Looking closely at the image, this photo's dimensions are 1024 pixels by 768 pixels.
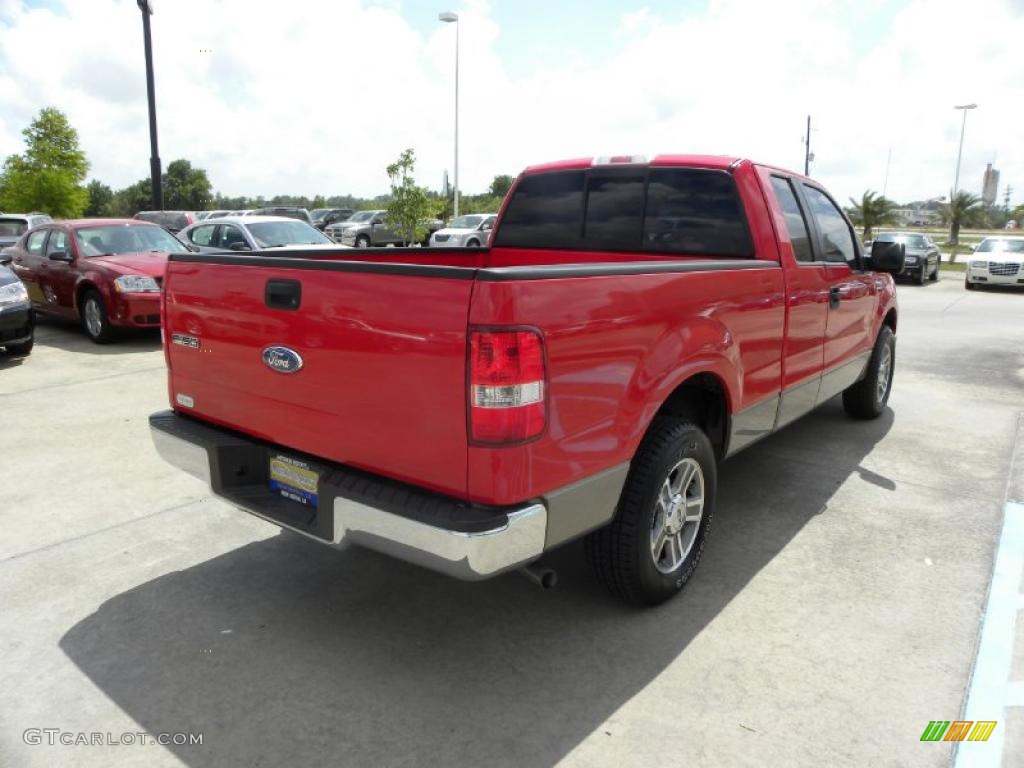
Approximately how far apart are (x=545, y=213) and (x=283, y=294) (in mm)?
2249

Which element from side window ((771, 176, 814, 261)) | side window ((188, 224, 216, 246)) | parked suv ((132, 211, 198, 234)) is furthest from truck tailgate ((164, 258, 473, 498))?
parked suv ((132, 211, 198, 234))

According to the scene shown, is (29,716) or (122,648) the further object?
(122,648)

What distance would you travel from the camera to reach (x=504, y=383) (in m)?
2.37

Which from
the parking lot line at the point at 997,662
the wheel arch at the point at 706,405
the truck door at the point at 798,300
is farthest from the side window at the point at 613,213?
the parking lot line at the point at 997,662

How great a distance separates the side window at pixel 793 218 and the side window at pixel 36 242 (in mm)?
10114

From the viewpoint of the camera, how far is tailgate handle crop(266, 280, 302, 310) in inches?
110

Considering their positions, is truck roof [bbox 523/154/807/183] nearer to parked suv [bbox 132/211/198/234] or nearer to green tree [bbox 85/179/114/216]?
parked suv [bbox 132/211/198/234]

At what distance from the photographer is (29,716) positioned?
2.64 meters

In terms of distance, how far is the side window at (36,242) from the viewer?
35.3 feet

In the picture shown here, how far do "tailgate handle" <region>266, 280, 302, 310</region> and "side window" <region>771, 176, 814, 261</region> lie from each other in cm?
277

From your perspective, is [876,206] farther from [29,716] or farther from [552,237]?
[29,716]

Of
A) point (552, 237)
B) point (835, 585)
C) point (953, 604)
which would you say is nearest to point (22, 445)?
point (552, 237)

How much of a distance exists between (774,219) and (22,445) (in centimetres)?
522

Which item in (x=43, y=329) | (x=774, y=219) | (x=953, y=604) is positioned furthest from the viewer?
(x=43, y=329)
